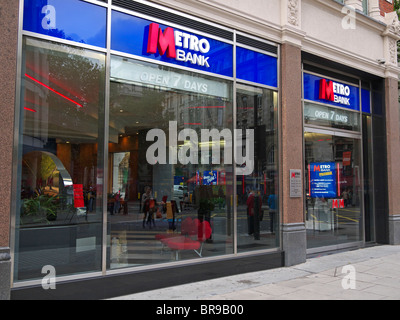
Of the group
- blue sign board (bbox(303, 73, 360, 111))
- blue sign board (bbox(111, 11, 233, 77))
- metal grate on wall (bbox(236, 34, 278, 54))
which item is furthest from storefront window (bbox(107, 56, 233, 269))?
blue sign board (bbox(303, 73, 360, 111))

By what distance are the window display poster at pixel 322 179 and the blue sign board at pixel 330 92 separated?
1.77 m

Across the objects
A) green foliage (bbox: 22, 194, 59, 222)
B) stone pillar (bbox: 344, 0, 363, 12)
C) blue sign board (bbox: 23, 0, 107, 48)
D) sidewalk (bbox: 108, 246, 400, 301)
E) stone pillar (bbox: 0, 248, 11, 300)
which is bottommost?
sidewalk (bbox: 108, 246, 400, 301)

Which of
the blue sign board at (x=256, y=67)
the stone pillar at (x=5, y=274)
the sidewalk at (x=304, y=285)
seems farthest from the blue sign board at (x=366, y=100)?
the stone pillar at (x=5, y=274)

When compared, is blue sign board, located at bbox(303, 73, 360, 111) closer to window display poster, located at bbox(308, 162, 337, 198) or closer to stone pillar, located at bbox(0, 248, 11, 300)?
window display poster, located at bbox(308, 162, 337, 198)

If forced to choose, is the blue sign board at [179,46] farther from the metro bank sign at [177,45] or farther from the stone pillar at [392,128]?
the stone pillar at [392,128]

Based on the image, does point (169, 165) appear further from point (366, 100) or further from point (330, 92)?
point (366, 100)

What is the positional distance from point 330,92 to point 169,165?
5.21 m

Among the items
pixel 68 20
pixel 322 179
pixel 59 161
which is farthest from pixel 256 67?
pixel 59 161

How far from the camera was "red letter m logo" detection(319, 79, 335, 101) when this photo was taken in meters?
10.1

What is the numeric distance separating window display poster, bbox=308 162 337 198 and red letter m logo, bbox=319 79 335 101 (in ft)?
5.97

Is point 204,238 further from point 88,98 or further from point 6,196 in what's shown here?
point 6,196

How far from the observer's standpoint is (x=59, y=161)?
6.88m

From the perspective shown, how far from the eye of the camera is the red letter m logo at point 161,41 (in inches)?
266

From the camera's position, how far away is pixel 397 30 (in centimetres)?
1196
